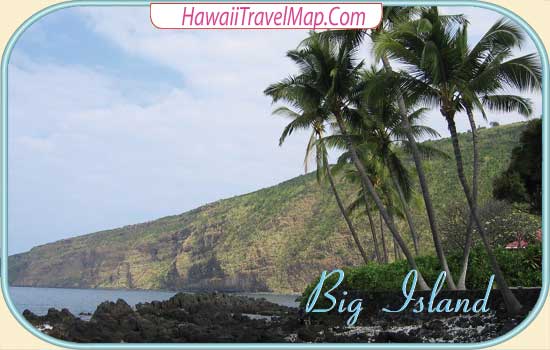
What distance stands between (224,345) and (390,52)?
24.4ft

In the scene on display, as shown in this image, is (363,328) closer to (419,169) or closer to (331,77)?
(419,169)

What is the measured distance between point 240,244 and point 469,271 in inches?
1330

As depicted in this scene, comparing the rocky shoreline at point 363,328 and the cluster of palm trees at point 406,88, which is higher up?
the cluster of palm trees at point 406,88

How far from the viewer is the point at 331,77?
17.6 metres

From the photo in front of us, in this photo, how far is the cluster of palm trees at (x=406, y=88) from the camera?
12.5 metres

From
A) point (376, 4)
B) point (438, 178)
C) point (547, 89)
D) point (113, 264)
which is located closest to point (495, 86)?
point (547, 89)

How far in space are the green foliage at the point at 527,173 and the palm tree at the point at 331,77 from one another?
9.98ft

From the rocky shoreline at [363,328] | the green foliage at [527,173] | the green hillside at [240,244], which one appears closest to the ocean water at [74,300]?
the green hillside at [240,244]

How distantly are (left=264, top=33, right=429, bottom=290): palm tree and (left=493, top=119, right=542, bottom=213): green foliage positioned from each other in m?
3.04

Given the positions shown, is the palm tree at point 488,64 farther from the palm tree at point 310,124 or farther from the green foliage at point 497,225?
the green foliage at point 497,225

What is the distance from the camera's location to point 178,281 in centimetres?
5544

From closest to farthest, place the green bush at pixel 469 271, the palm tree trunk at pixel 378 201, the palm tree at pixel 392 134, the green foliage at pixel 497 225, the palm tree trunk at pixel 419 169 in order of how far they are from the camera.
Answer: the palm tree trunk at pixel 419 169 → the palm tree trunk at pixel 378 201 → the green bush at pixel 469 271 → the palm tree at pixel 392 134 → the green foliage at pixel 497 225

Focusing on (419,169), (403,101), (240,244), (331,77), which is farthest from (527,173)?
(240,244)

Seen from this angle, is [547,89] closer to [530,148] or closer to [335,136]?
[530,148]
